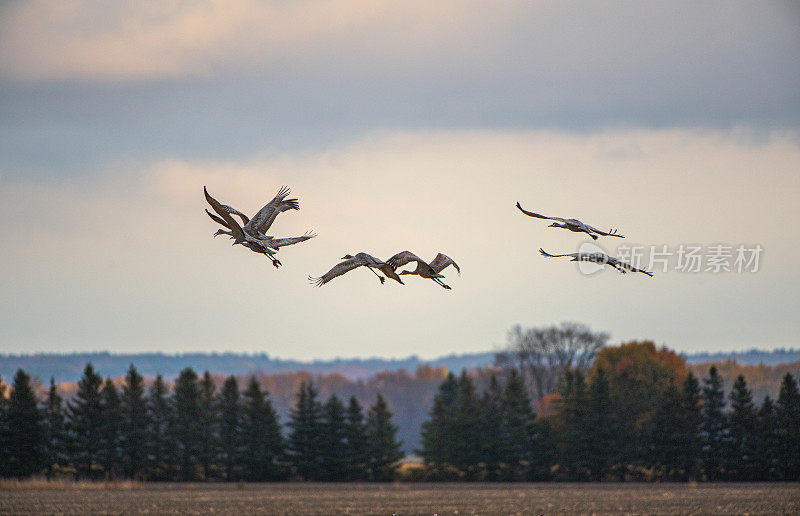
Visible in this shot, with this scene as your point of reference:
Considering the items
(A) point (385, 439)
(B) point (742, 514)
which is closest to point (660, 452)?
(A) point (385, 439)

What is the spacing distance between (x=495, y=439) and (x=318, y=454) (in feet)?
51.3

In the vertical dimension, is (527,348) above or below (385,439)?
above

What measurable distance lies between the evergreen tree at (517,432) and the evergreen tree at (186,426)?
2723 cm

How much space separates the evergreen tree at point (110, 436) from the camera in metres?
87.4

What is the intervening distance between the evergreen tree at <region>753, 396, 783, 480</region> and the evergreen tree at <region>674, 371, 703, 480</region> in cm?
477

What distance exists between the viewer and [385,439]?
3482 inches

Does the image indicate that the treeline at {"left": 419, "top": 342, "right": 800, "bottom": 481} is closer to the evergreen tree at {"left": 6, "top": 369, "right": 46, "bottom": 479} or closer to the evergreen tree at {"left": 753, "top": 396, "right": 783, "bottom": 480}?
the evergreen tree at {"left": 753, "top": 396, "right": 783, "bottom": 480}

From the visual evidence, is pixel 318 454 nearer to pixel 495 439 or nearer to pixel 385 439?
pixel 385 439

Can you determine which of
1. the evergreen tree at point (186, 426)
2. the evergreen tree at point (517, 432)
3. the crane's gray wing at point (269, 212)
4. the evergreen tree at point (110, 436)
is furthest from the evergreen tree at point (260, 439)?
the crane's gray wing at point (269, 212)

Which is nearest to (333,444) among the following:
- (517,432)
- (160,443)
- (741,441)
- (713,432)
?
(160,443)

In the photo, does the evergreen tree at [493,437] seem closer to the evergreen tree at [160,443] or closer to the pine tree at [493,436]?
the pine tree at [493,436]

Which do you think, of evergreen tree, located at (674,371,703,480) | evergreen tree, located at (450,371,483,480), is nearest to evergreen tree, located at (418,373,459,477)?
evergreen tree, located at (450,371,483,480)

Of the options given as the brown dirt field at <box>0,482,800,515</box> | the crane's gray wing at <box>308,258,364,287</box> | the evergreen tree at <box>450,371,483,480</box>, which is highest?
the crane's gray wing at <box>308,258,364,287</box>

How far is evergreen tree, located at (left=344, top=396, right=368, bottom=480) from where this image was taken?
87.6 meters
